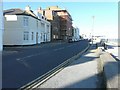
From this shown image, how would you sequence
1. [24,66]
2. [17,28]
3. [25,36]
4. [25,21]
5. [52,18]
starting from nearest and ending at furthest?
[24,66], [17,28], [25,36], [25,21], [52,18]

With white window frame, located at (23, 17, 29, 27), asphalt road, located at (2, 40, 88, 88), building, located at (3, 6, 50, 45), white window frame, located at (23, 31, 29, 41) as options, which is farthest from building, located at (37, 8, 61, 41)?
asphalt road, located at (2, 40, 88, 88)

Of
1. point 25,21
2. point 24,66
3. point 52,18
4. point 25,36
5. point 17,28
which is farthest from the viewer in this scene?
point 52,18

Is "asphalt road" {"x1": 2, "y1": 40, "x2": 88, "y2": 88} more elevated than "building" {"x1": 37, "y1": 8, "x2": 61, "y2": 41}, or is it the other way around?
"building" {"x1": 37, "y1": 8, "x2": 61, "y2": 41}

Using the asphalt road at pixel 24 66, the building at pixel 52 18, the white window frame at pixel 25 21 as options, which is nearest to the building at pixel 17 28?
the white window frame at pixel 25 21

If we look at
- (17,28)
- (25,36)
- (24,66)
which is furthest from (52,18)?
(24,66)

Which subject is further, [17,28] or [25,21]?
[25,21]

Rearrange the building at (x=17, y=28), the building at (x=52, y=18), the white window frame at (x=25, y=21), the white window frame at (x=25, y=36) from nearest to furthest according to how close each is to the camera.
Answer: the building at (x=17, y=28), the white window frame at (x=25, y=36), the white window frame at (x=25, y=21), the building at (x=52, y=18)

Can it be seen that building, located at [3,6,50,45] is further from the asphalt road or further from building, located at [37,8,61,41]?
building, located at [37,8,61,41]

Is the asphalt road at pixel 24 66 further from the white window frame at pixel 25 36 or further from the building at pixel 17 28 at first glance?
the white window frame at pixel 25 36

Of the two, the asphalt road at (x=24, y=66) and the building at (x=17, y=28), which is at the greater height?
the building at (x=17, y=28)

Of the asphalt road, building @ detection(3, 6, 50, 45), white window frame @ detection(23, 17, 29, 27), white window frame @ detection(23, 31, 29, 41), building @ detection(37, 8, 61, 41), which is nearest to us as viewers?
the asphalt road

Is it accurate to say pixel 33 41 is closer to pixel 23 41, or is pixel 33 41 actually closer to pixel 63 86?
pixel 23 41

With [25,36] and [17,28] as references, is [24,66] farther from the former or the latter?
[25,36]

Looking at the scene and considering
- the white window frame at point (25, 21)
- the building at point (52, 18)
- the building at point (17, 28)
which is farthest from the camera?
the building at point (52, 18)
